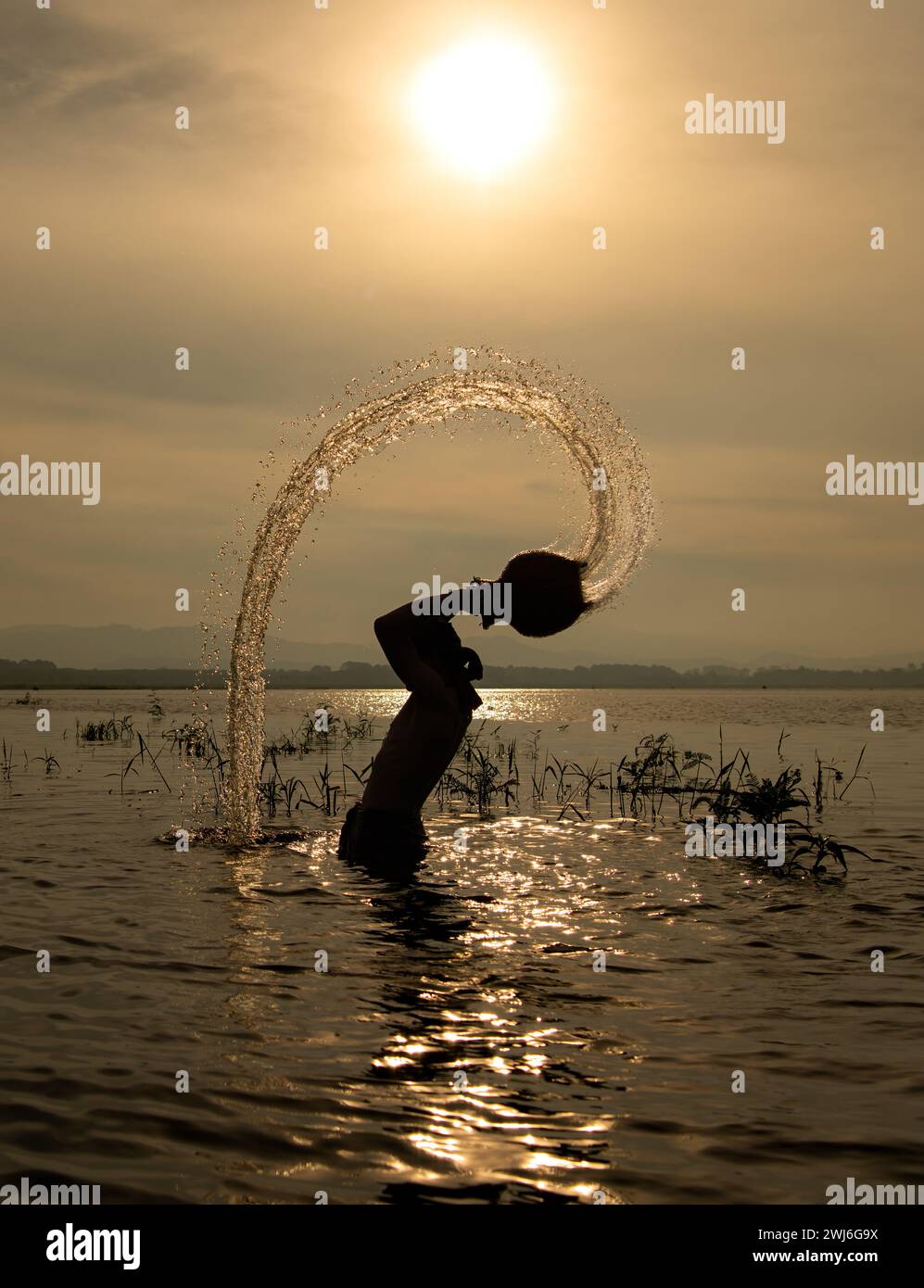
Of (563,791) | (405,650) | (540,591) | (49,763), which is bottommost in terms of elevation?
(563,791)

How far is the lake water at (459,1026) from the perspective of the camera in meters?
4.68

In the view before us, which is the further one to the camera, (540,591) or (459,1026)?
(540,591)

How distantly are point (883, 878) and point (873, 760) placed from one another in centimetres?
1513

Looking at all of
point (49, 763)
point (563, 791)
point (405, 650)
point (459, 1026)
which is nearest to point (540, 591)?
point (405, 650)

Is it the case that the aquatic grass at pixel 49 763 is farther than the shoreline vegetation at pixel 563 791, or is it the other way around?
the aquatic grass at pixel 49 763

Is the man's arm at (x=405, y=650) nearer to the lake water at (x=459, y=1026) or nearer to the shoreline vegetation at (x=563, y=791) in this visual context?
the lake water at (x=459, y=1026)

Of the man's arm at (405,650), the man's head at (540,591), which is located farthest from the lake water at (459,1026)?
the man's head at (540,591)

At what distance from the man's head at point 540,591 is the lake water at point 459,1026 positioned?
7.56 ft

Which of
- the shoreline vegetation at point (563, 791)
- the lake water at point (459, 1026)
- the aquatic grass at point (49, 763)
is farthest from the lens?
the aquatic grass at point (49, 763)

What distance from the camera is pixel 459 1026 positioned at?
6340 mm

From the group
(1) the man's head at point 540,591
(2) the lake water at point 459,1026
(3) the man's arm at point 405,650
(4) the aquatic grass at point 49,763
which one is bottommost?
(2) the lake water at point 459,1026

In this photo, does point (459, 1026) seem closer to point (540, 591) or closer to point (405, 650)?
point (405, 650)

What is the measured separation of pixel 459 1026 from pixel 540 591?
314 centimetres
